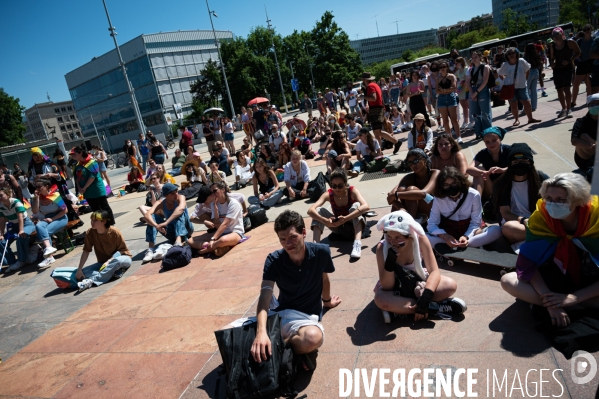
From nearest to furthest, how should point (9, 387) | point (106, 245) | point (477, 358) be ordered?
point (477, 358) → point (9, 387) → point (106, 245)

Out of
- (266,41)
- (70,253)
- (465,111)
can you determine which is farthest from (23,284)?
(266,41)

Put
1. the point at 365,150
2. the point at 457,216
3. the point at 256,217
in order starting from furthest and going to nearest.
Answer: the point at 365,150 < the point at 256,217 < the point at 457,216

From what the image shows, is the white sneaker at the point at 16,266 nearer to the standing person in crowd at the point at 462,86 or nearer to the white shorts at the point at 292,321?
the white shorts at the point at 292,321

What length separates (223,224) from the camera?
640 centimetres

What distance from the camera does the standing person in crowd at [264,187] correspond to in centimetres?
824

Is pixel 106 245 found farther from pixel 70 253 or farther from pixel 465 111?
pixel 465 111

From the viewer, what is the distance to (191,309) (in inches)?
184

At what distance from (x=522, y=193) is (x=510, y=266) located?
99 centimetres

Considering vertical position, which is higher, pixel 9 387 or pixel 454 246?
pixel 454 246

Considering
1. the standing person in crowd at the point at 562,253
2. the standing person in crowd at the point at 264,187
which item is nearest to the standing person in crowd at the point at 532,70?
the standing person in crowd at the point at 264,187

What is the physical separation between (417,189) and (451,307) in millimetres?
2011

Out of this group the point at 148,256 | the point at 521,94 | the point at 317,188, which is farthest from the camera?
the point at 521,94

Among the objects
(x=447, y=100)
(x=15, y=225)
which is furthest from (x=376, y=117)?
(x=15, y=225)

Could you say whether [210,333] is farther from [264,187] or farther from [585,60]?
[585,60]
